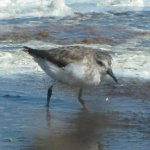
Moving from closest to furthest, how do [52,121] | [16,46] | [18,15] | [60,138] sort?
[60,138], [52,121], [16,46], [18,15]

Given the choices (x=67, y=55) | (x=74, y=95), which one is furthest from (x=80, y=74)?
(x=74, y=95)

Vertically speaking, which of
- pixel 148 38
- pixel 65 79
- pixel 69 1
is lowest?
pixel 69 1

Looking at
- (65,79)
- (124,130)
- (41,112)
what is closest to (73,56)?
(65,79)

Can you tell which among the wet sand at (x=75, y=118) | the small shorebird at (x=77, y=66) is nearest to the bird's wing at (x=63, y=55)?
the small shorebird at (x=77, y=66)

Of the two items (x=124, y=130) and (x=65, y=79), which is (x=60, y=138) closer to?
(x=124, y=130)

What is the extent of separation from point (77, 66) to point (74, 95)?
100cm

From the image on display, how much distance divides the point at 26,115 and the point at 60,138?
→ 1148mm

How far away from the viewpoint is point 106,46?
15.2m

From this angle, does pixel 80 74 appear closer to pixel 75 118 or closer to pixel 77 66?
pixel 77 66

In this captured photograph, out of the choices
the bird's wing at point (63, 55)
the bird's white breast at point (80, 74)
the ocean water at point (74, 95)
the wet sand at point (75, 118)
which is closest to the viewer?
the wet sand at point (75, 118)

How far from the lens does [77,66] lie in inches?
372

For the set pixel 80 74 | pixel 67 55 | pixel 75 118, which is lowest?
pixel 75 118

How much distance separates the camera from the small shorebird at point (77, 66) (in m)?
9.40

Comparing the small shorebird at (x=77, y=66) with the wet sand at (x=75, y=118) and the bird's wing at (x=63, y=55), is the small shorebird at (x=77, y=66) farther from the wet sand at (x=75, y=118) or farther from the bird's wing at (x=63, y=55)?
the wet sand at (x=75, y=118)
